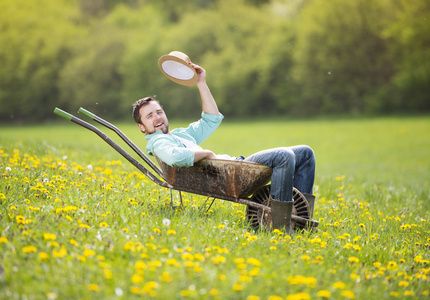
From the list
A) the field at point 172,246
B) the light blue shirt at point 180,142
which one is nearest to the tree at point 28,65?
the field at point 172,246

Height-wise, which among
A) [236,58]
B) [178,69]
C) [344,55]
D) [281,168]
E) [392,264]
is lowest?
[392,264]

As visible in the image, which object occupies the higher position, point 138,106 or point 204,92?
point 204,92

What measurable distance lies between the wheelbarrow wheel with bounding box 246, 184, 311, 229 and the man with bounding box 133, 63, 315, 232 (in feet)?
0.53


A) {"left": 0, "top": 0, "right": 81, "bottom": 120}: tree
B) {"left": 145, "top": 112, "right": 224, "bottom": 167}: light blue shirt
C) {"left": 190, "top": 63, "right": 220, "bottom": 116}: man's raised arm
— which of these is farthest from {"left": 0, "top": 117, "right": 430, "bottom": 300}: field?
{"left": 0, "top": 0, "right": 81, "bottom": 120}: tree

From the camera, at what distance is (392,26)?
29547mm

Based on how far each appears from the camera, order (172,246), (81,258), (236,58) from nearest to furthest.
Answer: (81,258), (172,246), (236,58)

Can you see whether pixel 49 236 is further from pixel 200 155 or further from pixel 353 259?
pixel 353 259

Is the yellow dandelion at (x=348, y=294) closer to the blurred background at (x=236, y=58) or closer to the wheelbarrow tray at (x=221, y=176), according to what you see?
the wheelbarrow tray at (x=221, y=176)

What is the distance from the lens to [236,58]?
1359 inches

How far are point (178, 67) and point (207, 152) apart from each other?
3.13 ft

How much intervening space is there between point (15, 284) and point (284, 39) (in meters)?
32.9

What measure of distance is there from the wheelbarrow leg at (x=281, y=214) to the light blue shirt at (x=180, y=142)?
2.57 ft

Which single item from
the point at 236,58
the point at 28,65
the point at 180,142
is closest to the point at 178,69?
the point at 180,142

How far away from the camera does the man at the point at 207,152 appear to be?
368 centimetres
